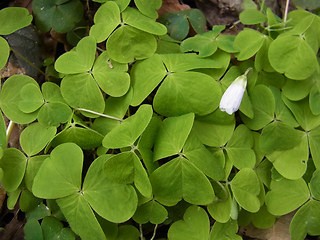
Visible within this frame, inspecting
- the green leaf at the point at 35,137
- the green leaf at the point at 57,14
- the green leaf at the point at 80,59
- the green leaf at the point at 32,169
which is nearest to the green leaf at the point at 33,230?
the green leaf at the point at 32,169

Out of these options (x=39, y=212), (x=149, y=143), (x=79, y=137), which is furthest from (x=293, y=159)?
(x=39, y=212)

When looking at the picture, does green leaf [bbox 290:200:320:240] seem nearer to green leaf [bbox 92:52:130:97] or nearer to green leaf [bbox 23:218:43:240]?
green leaf [bbox 92:52:130:97]

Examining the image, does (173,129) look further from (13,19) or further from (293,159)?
(13,19)

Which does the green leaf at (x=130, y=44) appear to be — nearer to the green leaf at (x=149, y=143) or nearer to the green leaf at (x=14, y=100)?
the green leaf at (x=149, y=143)

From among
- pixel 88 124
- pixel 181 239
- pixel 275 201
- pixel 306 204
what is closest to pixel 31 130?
pixel 88 124

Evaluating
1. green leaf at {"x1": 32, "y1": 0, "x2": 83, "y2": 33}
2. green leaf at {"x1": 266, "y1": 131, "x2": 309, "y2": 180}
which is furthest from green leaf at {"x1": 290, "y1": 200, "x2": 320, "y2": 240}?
green leaf at {"x1": 32, "y1": 0, "x2": 83, "y2": 33}

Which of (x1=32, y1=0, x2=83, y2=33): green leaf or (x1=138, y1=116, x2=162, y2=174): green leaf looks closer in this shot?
(x1=138, y1=116, x2=162, y2=174): green leaf

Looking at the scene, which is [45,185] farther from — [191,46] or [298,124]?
[298,124]
